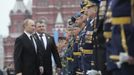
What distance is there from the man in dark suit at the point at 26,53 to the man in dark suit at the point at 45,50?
7.7 inches

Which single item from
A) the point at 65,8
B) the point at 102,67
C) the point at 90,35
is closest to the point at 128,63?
the point at 102,67

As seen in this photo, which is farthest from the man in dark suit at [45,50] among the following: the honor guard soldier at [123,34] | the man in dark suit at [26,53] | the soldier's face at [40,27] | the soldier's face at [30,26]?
the honor guard soldier at [123,34]

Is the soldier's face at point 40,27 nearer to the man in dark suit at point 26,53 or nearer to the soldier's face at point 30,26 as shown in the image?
the man in dark suit at point 26,53

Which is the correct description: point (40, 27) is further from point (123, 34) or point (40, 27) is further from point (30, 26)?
point (123, 34)

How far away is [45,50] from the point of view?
40.8 feet

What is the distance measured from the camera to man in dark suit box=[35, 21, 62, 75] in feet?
40.1

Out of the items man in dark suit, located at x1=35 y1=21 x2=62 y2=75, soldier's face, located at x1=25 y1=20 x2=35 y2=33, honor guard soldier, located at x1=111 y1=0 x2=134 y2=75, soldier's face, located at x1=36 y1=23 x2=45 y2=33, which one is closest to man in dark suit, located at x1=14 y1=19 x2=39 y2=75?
soldier's face, located at x1=25 y1=20 x2=35 y2=33

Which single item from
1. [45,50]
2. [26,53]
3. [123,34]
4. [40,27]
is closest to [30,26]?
[26,53]

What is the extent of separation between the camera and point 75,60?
11875 mm

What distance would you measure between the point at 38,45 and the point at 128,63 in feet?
22.2

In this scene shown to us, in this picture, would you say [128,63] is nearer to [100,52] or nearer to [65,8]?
[100,52]

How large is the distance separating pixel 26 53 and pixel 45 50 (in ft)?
2.13

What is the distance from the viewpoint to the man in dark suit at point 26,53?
38.2 feet

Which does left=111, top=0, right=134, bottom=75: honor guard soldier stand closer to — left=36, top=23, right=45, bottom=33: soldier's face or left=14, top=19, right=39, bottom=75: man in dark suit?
left=14, top=19, right=39, bottom=75: man in dark suit
